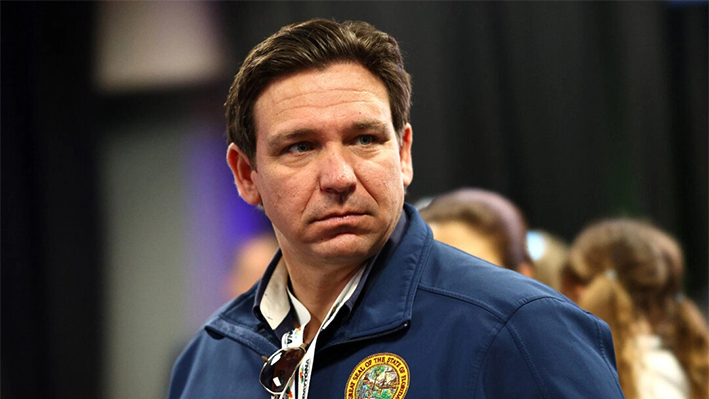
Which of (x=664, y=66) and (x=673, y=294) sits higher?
(x=664, y=66)

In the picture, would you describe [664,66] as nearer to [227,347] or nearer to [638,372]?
[638,372]

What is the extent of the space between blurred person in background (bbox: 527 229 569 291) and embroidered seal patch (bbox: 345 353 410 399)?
1.75 metres

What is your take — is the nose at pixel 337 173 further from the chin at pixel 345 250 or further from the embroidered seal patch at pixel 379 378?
the embroidered seal patch at pixel 379 378

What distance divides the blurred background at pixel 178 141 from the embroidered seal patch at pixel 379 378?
8.34 ft

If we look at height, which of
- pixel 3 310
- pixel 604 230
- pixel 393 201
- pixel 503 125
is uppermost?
pixel 393 201

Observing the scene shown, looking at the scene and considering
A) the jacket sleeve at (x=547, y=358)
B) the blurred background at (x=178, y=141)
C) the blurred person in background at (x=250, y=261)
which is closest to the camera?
the jacket sleeve at (x=547, y=358)

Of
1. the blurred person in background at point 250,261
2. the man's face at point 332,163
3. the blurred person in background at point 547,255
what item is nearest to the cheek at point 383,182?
the man's face at point 332,163

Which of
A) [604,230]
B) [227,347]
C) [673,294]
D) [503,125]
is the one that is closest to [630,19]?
[503,125]

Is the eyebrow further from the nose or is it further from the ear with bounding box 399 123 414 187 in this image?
the ear with bounding box 399 123 414 187

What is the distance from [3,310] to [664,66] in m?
3.93

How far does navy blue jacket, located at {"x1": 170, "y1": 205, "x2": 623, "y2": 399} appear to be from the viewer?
1.30 meters

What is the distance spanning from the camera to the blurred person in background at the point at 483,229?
281cm

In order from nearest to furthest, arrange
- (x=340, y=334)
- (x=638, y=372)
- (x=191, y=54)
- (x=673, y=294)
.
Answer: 1. (x=340, y=334)
2. (x=638, y=372)
3. (x=673, y=294)
4. (x=191, y=54)

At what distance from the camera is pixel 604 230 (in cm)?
321
